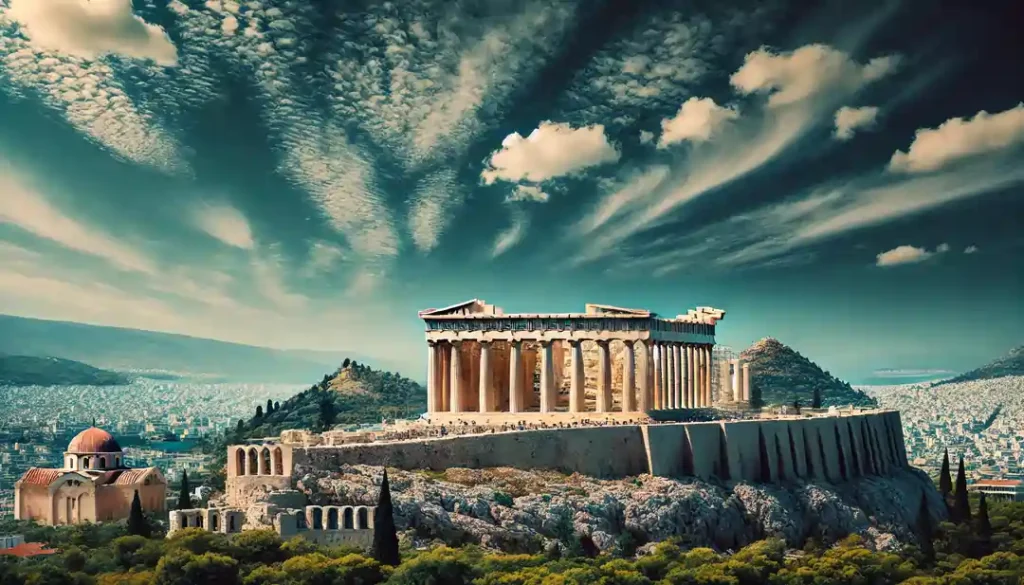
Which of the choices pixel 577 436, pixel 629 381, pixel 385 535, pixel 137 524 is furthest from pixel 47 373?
pixel 385 535

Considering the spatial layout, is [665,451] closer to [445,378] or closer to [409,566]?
[445,378]

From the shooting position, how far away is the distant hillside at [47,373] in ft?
413

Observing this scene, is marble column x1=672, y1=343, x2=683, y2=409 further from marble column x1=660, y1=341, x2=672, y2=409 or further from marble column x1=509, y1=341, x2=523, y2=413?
marble column x1=509, y1=341, x2=523, y2=413

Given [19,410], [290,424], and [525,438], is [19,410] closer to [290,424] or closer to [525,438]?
[290,424]

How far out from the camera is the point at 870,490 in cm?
7769

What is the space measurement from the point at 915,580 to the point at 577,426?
1926 cm

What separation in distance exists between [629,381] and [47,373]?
3354 inches

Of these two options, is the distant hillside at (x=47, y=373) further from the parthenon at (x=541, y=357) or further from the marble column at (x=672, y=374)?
the marble column at (x=672, y=374)

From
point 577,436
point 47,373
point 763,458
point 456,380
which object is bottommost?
point 763,458

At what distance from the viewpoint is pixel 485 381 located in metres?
74.9

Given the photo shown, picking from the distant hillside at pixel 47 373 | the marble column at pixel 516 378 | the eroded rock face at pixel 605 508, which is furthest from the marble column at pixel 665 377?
the distant hillside at pixel 47 373

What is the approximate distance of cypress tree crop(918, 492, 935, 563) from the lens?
2675 inches


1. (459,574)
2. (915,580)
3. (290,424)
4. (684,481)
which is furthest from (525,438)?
(290,424)

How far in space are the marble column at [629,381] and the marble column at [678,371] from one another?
851cm
